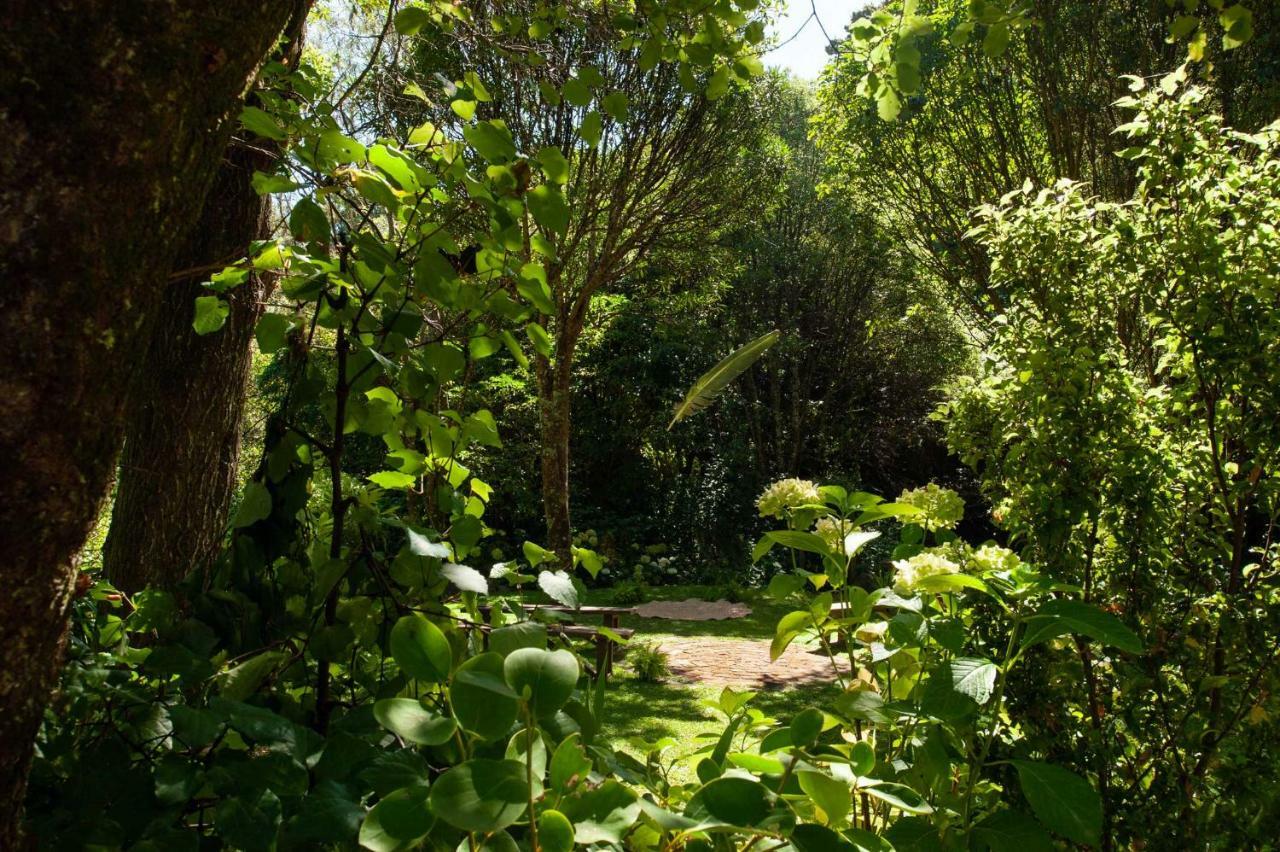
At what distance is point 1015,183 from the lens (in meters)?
10.2

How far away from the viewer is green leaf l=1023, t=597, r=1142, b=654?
1.00 m

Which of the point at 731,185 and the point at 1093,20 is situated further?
the point at 731,185

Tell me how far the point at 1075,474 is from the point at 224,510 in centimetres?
366

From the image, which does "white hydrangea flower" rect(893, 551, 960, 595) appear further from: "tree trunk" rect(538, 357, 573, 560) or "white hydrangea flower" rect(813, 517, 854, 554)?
"tree trunk" rect(538, 357, 573, 560)

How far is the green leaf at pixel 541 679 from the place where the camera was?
2.27ft

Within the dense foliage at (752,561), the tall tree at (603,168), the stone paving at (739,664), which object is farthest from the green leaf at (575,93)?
the tall tree at (603,168)

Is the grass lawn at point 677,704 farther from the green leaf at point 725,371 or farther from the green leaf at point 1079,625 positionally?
the green leaf at point 1079,625

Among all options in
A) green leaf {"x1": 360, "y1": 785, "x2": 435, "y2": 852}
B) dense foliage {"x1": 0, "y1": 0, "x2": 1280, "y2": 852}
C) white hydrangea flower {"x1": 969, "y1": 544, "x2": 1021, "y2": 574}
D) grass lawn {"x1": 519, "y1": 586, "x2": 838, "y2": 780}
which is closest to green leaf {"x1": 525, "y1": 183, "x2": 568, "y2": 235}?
dense foliage {"x1": 0, "y1": 0, "x2": 1280, "y2": 852}

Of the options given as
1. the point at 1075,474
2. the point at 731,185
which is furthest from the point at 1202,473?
the point at 731,185

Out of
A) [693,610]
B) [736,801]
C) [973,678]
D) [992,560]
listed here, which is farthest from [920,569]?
[693,610]

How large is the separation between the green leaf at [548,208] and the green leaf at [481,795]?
70cm

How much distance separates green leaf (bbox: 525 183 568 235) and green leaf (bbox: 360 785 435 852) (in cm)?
72

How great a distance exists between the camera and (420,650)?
79 centimetres

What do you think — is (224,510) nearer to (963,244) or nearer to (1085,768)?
(1085,768)
